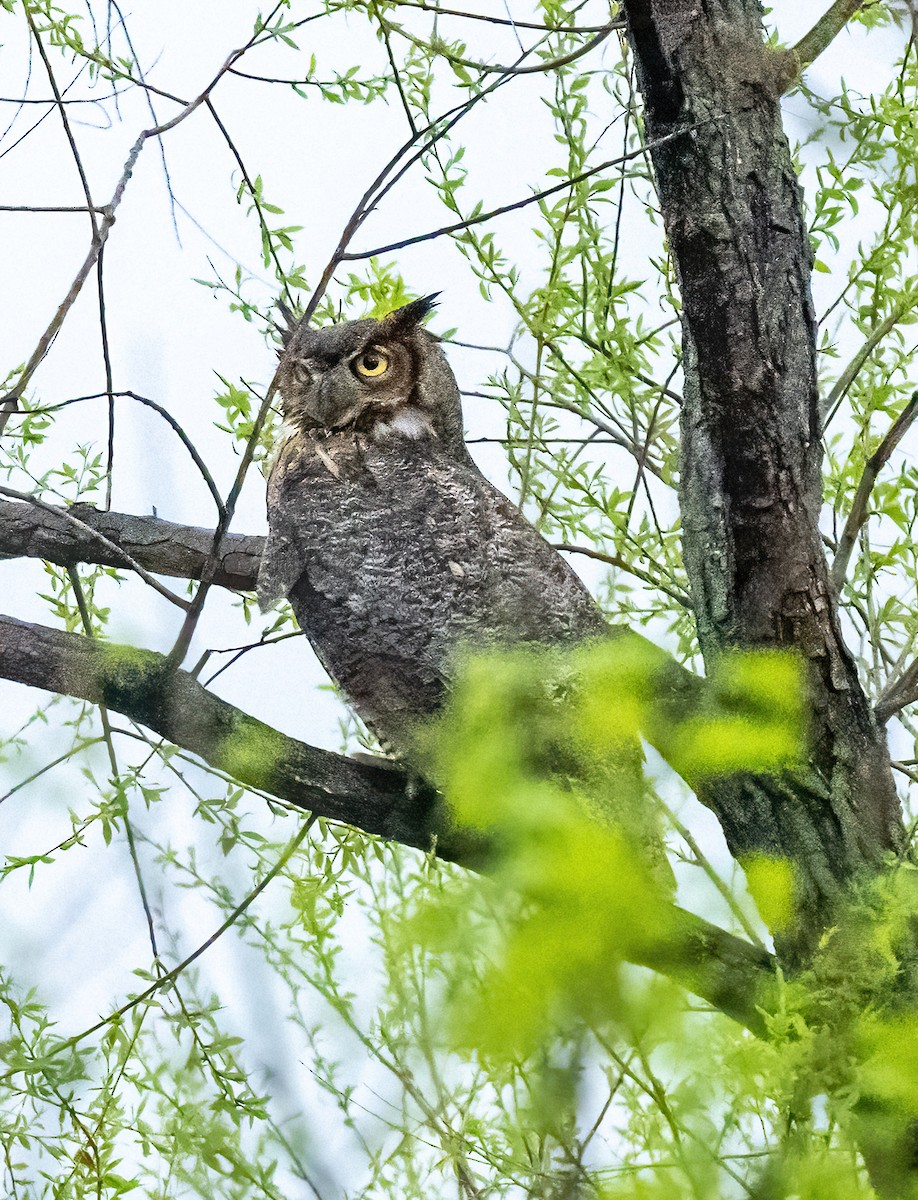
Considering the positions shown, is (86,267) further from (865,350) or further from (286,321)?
(865,350)

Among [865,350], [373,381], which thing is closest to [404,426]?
[373,381]

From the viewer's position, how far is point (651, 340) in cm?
140

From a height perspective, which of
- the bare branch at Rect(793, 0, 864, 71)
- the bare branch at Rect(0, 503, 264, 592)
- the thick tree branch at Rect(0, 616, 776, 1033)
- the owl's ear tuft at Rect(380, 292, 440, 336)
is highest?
the bare branch at Rect(793, 0, 864, 71)

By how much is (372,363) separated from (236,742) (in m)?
0.57

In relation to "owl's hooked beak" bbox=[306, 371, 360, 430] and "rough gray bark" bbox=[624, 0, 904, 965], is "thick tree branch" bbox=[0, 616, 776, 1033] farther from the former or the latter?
"owl's hooked beak" bbox=[306, 371, 360, 430]

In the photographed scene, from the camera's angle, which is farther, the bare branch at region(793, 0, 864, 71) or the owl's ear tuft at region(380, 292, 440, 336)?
the owl's ear tuft at region(380, 292, 440, 336)

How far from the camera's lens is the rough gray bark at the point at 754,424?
3.64 feet

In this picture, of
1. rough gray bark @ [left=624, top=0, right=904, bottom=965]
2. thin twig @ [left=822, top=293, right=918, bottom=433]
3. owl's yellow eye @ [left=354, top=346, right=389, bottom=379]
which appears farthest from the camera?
owl's yellow eye @ [left=354, top=346, right=389, bottom=379]

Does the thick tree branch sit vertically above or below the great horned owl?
below

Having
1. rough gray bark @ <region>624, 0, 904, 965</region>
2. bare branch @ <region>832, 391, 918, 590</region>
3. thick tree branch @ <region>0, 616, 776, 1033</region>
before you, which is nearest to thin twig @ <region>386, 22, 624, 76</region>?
rough gray bark @ <region>624, 0, 904, 965</region>

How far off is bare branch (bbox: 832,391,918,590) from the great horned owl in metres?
0.27

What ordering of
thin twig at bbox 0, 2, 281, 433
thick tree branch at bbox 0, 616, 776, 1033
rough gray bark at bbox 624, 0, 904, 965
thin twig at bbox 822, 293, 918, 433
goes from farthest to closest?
thin twig at bbox 822, 293, 918, 433, rough gray bark at bbox 624, 0, 904, 965, thick tree branch at bbox 0, 616, 776, 1033, thin twig at bbox 0, 2, 281, 433

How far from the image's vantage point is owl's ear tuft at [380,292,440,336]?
53.8 inches

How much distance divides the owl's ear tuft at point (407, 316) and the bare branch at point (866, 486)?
562 mm
